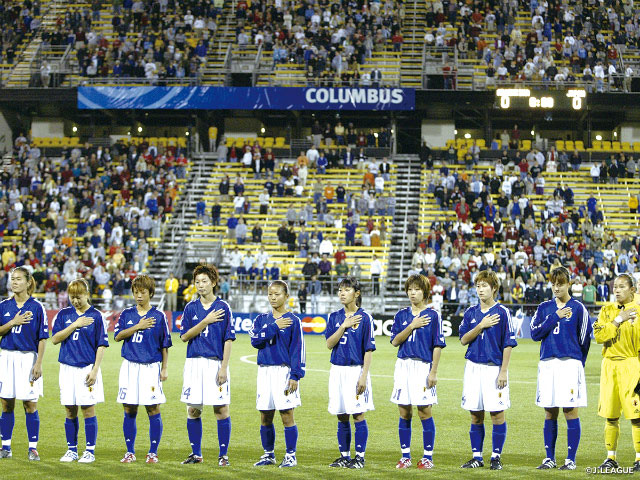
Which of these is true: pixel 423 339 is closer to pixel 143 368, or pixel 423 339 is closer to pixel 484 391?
pixel 484 391

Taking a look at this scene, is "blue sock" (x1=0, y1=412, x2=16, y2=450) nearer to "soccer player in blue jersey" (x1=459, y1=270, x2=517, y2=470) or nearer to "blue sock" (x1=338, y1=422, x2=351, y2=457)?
"blue sock" (x1=338, y1=422, x2=351, y2=457)

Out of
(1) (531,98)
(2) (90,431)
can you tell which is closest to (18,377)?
(2) (90,431)

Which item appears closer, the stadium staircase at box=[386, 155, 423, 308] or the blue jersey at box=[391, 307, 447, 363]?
the blue jersey at box=[391, 307, 447, 363]

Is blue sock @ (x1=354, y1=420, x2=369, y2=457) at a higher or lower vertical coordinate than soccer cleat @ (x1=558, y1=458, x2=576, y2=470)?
higher

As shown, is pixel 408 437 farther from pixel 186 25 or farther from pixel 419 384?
pixel 186 25

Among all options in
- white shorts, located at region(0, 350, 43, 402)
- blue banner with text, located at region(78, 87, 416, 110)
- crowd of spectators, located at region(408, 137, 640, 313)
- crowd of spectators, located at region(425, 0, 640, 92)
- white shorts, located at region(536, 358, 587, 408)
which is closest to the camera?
white shorts, located at region(536, 358, 587, 408)

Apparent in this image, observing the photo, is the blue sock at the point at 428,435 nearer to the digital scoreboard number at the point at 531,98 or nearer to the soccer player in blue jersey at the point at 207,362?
the soccer player in blue jersey at the point at 207,362

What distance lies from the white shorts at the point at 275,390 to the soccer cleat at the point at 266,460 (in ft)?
1.91

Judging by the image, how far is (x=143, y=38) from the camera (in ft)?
157

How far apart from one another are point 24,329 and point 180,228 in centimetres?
2968

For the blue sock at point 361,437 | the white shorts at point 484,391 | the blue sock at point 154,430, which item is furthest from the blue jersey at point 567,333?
the blue sock at point 154,430

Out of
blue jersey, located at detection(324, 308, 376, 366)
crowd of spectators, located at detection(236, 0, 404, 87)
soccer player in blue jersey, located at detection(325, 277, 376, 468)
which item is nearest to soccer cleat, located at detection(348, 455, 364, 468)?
soccer player in blue jersey, located at detection(325, 277, 376, 468)

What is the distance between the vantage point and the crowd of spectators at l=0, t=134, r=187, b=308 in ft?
119

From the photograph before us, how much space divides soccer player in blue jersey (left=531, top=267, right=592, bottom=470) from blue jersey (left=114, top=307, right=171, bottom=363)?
4.13m
